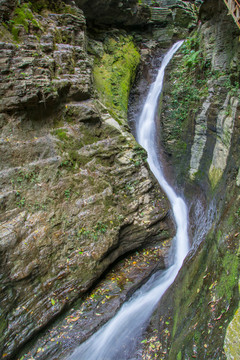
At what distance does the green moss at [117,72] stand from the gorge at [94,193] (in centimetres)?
24

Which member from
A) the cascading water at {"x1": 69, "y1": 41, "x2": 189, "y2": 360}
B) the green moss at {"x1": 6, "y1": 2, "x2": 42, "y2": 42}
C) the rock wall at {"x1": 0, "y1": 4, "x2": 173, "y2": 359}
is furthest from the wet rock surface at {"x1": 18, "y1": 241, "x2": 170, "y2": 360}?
the green moss at {"x1": 6, "y1": 2, "x2": 42, "y2": 42}

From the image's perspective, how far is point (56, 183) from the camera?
246 inches

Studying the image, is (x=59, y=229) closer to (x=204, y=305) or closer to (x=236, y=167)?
(x=204, y=305)

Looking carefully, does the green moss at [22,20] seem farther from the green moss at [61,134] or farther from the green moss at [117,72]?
the green moss at [117,72]

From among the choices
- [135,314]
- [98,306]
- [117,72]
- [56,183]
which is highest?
[117,72]

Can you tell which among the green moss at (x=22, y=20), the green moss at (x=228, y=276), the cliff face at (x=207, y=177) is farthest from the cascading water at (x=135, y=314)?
the green moss at (x=22, y=20)

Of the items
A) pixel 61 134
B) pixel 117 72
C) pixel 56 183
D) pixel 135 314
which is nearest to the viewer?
pixel 135 314

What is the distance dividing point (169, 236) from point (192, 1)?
15.4 meters

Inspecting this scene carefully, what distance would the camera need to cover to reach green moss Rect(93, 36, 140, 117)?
9.34 m

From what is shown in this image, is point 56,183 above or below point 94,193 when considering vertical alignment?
above

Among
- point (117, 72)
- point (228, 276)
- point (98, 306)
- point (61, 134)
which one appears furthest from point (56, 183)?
point (117, 72)

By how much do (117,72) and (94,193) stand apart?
6.69 meters

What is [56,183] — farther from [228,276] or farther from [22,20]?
[22,20]

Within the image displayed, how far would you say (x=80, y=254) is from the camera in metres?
5.96
